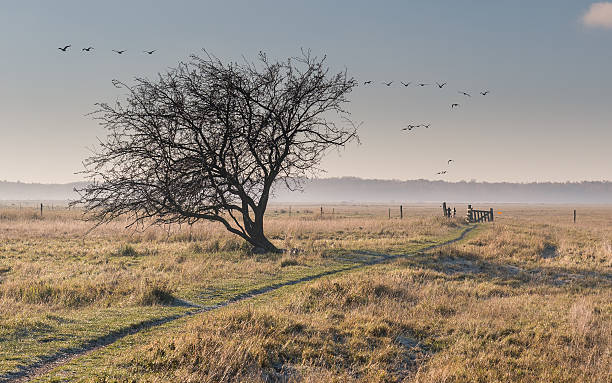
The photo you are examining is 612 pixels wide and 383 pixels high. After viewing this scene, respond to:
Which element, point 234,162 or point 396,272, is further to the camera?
point 234,162

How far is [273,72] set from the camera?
20797mm

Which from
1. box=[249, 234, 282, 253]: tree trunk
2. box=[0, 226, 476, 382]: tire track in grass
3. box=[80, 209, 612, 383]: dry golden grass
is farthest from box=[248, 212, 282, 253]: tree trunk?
box=[80, 209, 612, 383]: dry golden grass

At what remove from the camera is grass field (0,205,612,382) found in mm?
7234

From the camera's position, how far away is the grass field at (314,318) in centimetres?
723

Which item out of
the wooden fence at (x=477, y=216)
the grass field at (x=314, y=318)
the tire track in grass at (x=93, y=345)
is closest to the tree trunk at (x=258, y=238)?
the grass field at (x=314, y=318)

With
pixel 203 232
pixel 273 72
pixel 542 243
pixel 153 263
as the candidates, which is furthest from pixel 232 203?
pixel 542 243

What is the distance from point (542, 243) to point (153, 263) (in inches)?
850

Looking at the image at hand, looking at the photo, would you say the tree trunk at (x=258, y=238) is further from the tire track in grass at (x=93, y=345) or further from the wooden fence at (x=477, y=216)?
the wooden fence at (x=477, y=216)

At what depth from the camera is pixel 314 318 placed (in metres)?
9.71

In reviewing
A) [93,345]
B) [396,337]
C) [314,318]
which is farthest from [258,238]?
[93,345]

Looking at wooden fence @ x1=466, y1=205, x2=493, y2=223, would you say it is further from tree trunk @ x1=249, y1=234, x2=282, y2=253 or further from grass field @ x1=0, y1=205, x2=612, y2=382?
tree trunk @ x1=249, y1=234, x2=282, y2=253

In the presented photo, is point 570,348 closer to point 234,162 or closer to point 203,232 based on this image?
point 234,162

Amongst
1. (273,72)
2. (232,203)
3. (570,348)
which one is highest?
(273,72)

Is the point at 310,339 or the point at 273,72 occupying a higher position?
the point at 273,72
